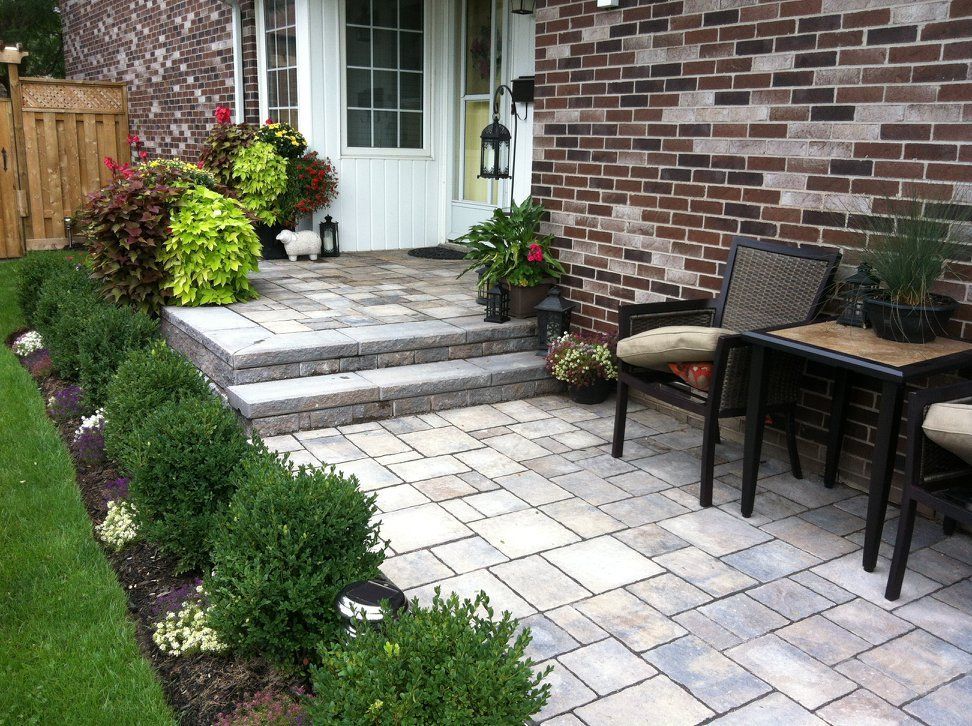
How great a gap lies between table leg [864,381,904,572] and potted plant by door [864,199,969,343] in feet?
1.16

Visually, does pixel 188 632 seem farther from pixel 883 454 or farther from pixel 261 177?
pixel 261 177

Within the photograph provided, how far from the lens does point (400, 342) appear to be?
4.77 m

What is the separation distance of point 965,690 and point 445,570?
1.57m

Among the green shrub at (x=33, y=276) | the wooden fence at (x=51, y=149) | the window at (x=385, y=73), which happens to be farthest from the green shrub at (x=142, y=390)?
the wooden fence at (x=51, y=149)

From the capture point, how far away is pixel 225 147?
7.54 meters

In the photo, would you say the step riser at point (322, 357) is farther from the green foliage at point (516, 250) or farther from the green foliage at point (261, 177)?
the green foliage at point (261, 177)

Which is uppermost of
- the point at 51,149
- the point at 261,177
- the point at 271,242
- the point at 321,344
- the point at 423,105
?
the point at 423,105

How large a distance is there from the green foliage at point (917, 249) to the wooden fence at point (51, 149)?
816 cm

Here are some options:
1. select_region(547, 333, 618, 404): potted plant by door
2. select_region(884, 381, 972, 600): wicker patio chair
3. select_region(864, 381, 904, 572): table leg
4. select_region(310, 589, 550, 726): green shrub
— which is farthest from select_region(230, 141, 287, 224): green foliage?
select_region(310, 589, 550, 726): green shrub

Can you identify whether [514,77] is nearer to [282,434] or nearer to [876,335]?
[282,434]

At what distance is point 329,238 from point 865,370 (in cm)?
558

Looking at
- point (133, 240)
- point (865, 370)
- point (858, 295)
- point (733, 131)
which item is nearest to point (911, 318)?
point (858, 295)

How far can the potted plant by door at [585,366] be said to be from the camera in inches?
184

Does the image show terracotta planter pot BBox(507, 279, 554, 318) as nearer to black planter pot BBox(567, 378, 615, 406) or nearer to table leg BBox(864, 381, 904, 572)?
black planter pot BBox(567, 378, 615, 406)
